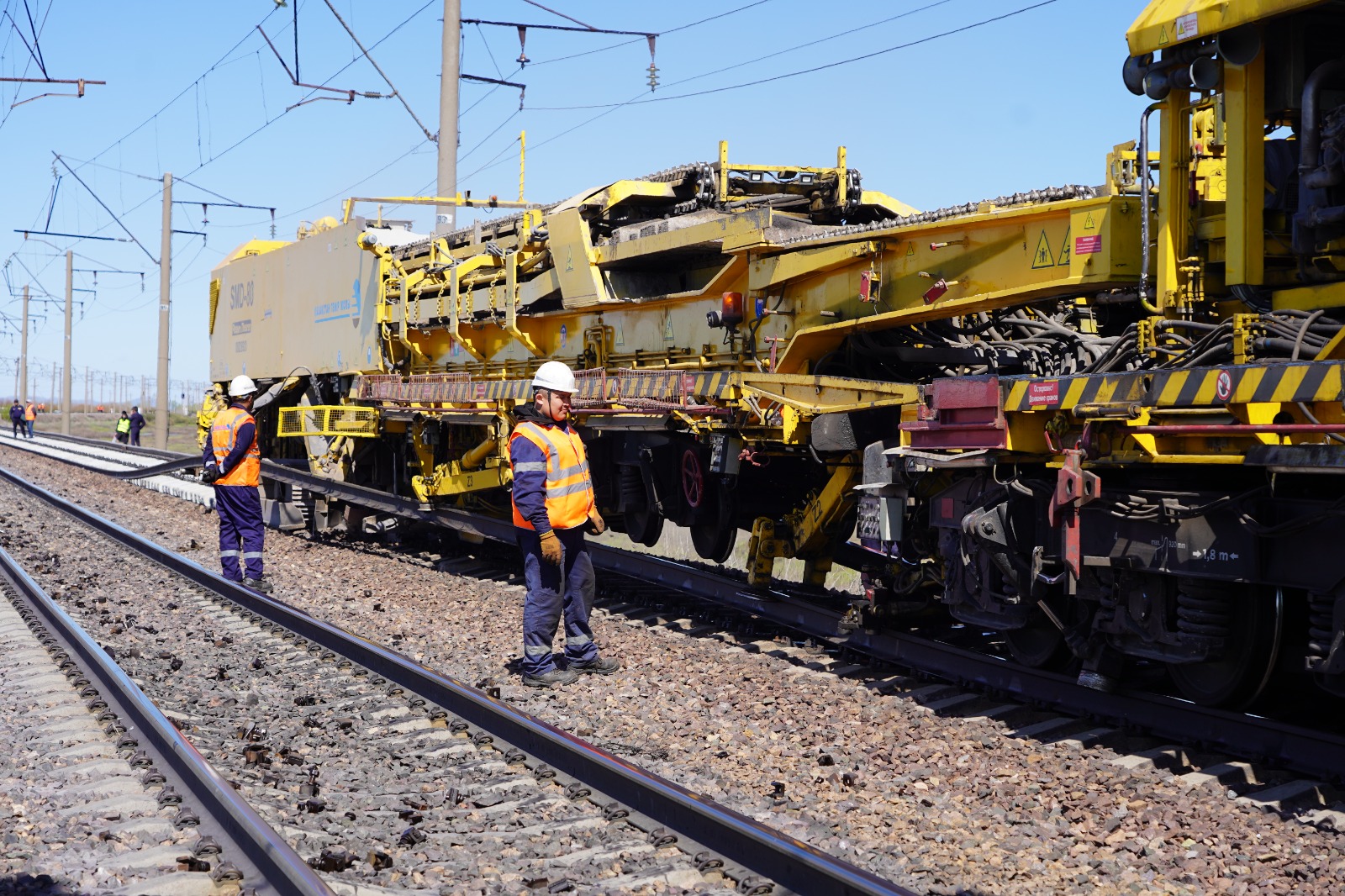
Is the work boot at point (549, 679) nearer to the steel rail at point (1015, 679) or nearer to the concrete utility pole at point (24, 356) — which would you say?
the steel rail at point (1015, 679)

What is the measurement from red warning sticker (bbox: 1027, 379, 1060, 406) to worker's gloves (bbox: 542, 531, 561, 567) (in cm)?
283

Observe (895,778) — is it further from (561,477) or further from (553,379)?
(553,379)

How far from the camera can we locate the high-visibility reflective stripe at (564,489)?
779 centimetres

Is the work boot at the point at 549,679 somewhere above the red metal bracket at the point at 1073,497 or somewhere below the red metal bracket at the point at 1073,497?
below

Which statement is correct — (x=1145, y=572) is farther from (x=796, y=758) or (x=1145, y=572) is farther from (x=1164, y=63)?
(x=1164, y=63)

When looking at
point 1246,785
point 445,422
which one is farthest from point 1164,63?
point 445,422

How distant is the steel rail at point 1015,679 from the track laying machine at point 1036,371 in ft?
0.59

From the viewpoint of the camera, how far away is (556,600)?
25.7 ft

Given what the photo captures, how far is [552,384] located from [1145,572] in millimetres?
3526

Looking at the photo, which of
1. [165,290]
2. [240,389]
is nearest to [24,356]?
[165,290]

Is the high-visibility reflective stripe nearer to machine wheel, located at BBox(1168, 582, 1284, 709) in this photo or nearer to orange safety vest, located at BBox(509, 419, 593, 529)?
orange safety vest, located at BBox(509, 419, 593, 529)

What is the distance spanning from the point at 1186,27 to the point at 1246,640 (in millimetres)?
2800

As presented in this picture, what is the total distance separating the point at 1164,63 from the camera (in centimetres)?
611

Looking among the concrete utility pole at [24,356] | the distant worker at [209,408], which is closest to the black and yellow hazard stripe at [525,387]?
the distant worker at [209,408]
